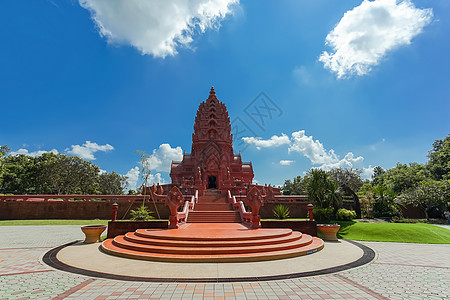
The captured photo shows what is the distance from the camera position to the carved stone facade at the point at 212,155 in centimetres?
3228

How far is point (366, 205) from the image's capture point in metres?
20.5

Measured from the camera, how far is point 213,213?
16.2 meters

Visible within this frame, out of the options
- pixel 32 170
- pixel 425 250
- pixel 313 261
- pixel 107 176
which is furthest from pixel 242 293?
pixel 107 176

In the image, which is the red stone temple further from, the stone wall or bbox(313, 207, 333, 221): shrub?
bbox(313, 207, 333, 221): shrub

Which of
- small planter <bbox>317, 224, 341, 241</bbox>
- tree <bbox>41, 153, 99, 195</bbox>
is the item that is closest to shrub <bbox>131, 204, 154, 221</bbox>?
small planter <bbox>317, 224, 341, 241</bbox>

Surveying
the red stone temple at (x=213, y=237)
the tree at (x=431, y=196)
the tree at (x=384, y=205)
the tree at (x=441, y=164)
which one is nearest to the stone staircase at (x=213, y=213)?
the red stone temple at (x=213, y=237)

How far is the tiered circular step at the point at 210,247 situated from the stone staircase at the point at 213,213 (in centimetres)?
619

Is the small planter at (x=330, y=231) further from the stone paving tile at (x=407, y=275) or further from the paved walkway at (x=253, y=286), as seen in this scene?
the paved walkway at (x=253, y=286)

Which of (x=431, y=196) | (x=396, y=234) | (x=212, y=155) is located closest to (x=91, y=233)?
(x=396, y=234)

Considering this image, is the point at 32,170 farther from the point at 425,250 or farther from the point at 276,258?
the point at 425,250

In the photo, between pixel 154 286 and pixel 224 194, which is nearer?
pixel 154 286

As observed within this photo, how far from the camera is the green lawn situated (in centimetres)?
1209

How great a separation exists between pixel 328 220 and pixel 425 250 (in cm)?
706

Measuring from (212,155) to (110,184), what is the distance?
27.7 meters
